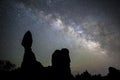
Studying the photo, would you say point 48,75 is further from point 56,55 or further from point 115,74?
point 115,74

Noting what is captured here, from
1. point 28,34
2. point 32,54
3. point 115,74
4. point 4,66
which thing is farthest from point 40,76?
point 4,66

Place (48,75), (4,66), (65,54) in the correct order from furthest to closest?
1. (4,66)
2. (65,54)
3. (48,75)

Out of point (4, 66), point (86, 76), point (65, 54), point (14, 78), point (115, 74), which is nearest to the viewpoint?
point (115, 74)

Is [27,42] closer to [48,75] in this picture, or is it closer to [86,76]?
[48,75]

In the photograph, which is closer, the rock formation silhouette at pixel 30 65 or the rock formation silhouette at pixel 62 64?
the rock formation silhouette at pixel 30 65

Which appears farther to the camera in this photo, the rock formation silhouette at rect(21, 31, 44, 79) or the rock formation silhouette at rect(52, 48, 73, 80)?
the rock formation silhouette at rect(52, 48, 73, 80)

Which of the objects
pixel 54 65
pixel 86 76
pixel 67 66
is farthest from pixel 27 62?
pixel 86 76

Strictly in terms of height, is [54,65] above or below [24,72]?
above

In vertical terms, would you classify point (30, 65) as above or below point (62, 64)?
below

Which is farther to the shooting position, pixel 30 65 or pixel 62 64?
pixel 62 64

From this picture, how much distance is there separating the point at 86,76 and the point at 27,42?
48440 millimetres

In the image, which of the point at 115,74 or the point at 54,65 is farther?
the point at 54,65

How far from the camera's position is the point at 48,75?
6825cm

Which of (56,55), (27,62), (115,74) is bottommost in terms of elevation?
(115,74)
